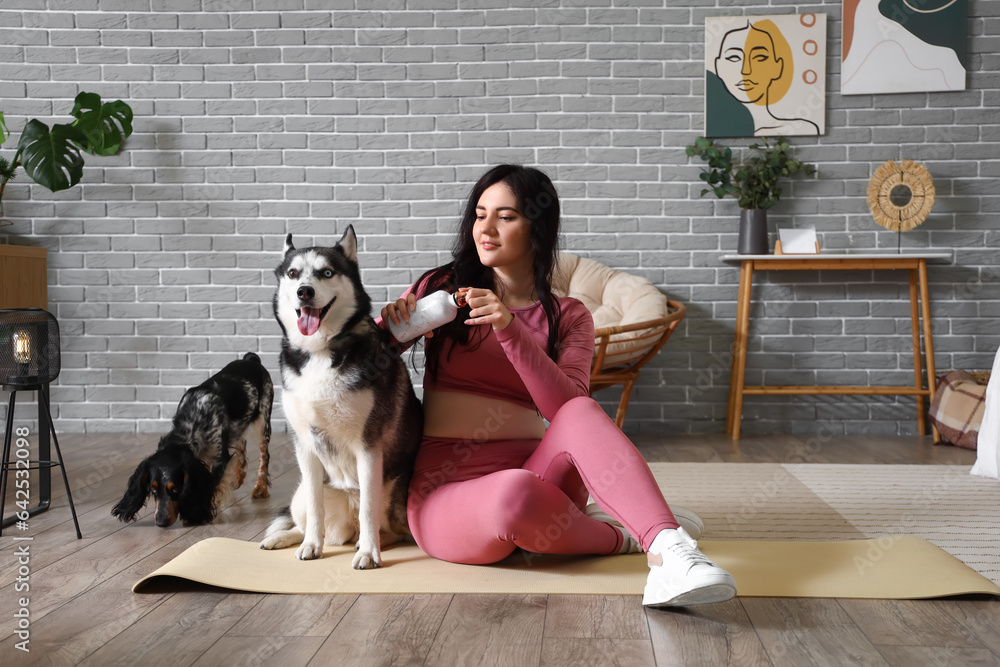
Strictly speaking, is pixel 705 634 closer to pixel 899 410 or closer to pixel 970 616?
pixel 970 616

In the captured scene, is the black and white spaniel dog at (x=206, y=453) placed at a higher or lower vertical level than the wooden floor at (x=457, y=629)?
higher

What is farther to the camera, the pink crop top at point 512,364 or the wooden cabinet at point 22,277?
the wooden cabinet at point 22,277

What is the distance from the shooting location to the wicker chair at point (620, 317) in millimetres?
3230

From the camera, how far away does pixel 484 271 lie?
72.8 inches

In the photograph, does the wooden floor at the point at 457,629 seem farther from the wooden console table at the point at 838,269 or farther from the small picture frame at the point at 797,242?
the small picture frame at the point at 797,242

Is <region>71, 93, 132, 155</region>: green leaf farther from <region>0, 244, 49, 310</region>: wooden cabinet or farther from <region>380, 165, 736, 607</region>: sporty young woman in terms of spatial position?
<region>380, 165, 736, 607</region>: sporty young woman

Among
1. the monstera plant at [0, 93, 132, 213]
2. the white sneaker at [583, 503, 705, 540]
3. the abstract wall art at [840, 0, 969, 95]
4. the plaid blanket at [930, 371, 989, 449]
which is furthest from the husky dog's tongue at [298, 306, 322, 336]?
the abstract wall art at [840, 0, 969, 95]

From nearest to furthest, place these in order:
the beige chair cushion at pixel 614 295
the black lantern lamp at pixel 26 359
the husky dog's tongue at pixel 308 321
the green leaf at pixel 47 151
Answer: the husky dog's tongue at pixel 308 321 → the black lantern lamp at pixel 26 359 → the beige chair cushion at pixel 614 295 → the green leaf at pixel 47 151

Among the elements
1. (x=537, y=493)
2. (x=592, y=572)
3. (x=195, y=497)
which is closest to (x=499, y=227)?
(x=537, y=493)

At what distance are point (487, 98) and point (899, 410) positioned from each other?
2.55 meters

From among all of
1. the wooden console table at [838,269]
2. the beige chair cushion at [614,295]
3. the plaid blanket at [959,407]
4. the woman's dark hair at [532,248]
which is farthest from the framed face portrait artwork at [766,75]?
the woman's dark hair at [532,248]

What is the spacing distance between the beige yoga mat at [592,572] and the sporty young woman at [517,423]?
0.22ft

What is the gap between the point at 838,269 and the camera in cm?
370

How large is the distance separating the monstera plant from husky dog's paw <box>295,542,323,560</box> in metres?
2.59
